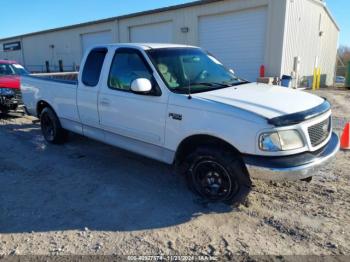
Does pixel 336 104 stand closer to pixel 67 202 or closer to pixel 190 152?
pixel 190 152

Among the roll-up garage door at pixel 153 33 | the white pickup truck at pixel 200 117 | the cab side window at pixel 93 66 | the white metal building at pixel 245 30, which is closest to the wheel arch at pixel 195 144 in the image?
the white pickup truck at pixel 200 117

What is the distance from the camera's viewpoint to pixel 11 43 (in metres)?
38.7

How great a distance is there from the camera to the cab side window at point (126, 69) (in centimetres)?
450

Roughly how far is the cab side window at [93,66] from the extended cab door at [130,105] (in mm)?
294

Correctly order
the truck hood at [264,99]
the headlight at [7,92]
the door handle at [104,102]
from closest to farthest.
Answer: the truck hood at [264,99] < the door handle at [104,102] < the headlight at [7,92]

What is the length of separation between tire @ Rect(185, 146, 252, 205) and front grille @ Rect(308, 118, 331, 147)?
849mm

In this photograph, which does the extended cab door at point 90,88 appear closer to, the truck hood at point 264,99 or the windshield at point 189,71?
the windshield at point 189,71

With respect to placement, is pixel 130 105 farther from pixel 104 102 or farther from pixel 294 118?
pixel 294 118

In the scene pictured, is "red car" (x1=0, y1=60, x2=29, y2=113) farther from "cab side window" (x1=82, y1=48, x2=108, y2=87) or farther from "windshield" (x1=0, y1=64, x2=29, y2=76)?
"cab side window" (x1=82, y1=48, x2=108, y2=87)

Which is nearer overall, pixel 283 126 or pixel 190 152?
pixel 283 126

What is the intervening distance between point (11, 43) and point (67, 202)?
40.9 meters

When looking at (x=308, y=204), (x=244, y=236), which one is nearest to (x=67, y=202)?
(x=244, y=236)

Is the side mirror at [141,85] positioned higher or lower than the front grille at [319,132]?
higher

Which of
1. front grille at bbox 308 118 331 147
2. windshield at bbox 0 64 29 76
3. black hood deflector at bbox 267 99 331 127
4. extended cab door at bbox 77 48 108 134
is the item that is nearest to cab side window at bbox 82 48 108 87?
extended cab door at bbox 77 48 108 134
